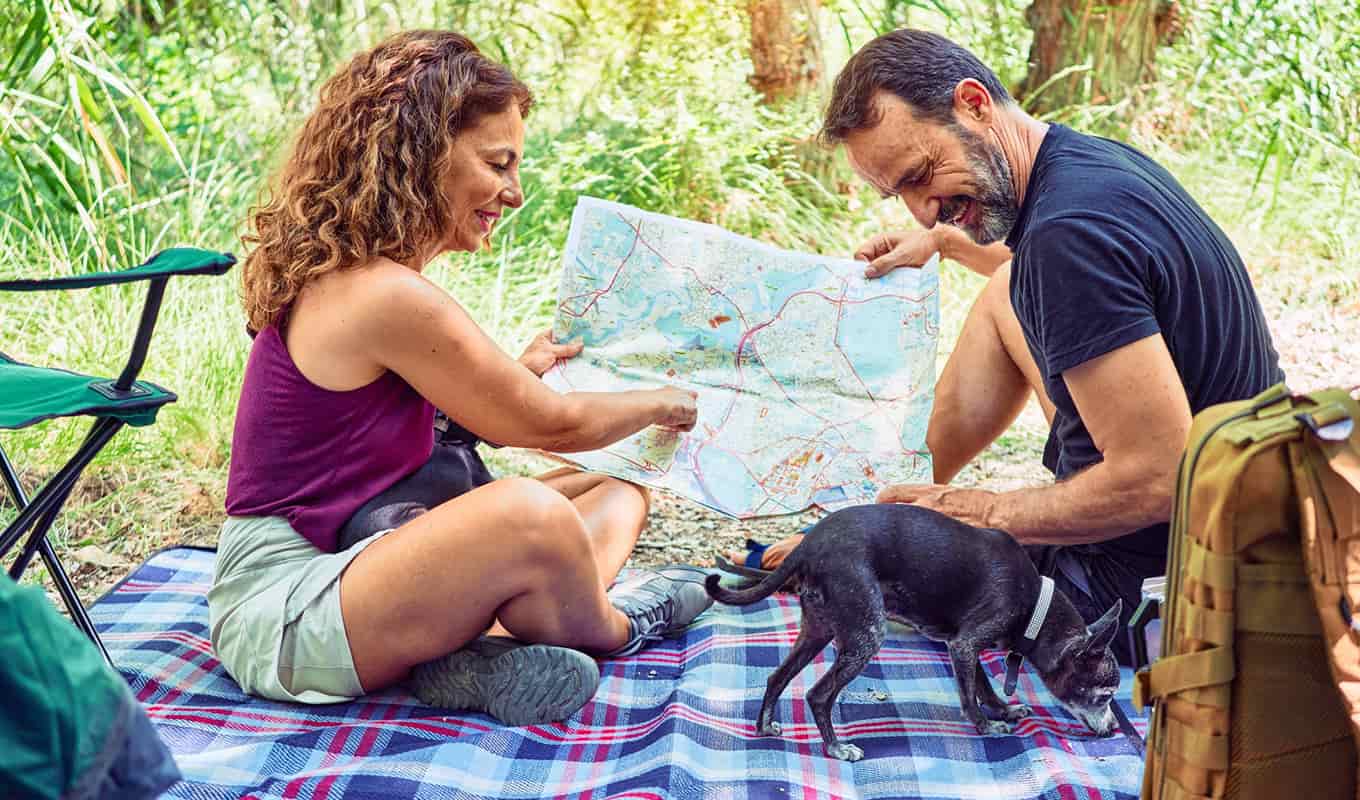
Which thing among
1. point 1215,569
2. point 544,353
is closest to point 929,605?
point 1215,569

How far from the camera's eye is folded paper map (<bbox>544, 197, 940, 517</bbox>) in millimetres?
3244

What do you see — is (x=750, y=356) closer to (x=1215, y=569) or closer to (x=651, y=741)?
(x=651, y=741)

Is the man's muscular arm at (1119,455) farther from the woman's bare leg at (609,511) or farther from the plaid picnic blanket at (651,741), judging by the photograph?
the woman's bare leg at (609,511)

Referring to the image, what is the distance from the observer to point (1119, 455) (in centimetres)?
256

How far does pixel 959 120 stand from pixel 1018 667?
45.8 inches

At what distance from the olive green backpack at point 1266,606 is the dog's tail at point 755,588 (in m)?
0.89

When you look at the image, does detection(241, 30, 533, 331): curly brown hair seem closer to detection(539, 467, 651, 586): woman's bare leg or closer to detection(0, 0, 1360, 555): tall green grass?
detection(539, 467, 651, 586): woman's bare leg

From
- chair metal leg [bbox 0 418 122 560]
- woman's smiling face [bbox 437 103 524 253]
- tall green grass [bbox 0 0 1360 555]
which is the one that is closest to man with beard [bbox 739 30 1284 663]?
woman's smiling face [bbox 437 103 524 253]

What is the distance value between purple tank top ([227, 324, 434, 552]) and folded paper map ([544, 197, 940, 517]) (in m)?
0.54

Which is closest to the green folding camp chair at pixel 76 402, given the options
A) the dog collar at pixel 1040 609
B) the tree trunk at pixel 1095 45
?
the dog collar at pixel 1040 609

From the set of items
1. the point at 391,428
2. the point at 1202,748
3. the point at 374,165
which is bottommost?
the point at 1202,748

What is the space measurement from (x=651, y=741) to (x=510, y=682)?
12.4 inches


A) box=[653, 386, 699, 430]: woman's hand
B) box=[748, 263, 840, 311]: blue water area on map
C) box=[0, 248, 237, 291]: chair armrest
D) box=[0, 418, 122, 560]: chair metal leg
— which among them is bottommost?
box=[653, 386, 699, 430]: woman's hand

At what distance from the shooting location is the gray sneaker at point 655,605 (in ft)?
10.1
